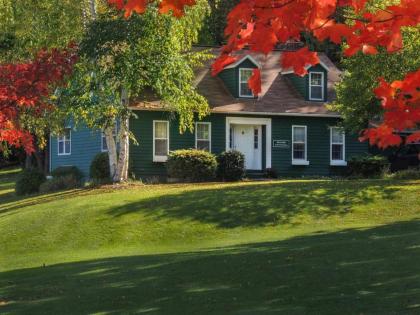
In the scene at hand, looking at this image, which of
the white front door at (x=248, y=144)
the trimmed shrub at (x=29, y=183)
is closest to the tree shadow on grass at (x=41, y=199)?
the trimmed shrub at (x=29, y=183)

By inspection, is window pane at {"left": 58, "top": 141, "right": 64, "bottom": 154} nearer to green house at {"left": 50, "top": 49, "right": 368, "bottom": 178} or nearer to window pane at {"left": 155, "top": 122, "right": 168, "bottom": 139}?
green house at {"left": 50, "top": 49, "right": 368, "bottom": 178}

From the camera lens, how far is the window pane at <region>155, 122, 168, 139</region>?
110 feet

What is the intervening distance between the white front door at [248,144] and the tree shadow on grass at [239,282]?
61.9ft

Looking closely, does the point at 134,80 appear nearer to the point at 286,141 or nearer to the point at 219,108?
the point at 219,108

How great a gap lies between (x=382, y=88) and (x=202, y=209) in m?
17.7

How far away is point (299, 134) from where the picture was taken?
36.0 metres

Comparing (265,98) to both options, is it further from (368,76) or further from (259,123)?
(368,76)

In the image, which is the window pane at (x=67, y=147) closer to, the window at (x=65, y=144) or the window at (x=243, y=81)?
the window at (x=65, y=144)

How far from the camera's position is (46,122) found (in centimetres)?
2547

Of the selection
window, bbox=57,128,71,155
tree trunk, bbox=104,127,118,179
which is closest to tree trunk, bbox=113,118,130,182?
tree trunk, bbox=104,127,118,179

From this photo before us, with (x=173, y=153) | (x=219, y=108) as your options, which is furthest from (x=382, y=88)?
(x=219, y=108)

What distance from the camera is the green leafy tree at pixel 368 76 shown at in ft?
82.8

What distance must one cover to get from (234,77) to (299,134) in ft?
13.3

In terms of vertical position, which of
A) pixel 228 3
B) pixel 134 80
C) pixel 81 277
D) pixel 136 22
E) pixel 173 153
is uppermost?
pixel 228 3
